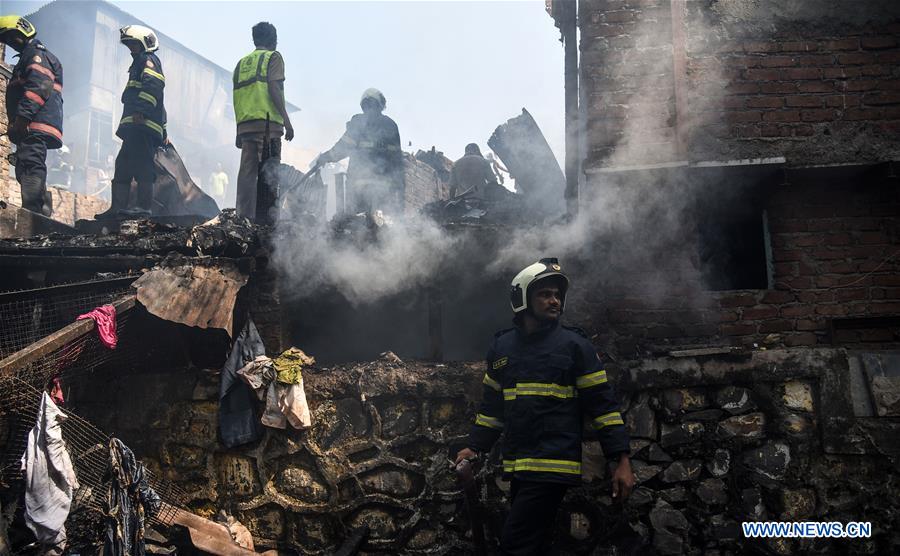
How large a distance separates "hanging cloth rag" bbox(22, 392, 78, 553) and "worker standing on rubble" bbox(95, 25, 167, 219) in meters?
4.12

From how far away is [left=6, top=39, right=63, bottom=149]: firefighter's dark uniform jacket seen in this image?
732 cm

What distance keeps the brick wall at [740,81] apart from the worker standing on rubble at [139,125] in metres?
5.89

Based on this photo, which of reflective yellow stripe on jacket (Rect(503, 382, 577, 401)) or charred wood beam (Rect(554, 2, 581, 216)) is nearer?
reflective yellow stripe on jacket (Rect(503, 382, 577, 401))

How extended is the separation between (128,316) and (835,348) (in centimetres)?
584

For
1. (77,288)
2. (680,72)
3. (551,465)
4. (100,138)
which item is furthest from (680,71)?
(100,138)

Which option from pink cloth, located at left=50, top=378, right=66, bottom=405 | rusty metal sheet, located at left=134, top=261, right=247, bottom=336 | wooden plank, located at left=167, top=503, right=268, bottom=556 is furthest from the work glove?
wooden plank, located at left=167, top=503, right=268, bottom=556

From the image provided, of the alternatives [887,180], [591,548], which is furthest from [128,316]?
[887,180]

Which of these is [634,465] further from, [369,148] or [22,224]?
[22,224]

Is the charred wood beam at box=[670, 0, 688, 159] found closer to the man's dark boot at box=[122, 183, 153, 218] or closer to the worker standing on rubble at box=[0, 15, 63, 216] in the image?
the man's dark boot at box=[122, 183, 153, 218]

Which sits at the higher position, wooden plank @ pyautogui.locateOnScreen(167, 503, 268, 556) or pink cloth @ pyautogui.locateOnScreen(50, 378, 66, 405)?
pink cloth @ pyautogui.locateOnScreen(50, 378, 66, 405)

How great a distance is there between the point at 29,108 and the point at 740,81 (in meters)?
8.44

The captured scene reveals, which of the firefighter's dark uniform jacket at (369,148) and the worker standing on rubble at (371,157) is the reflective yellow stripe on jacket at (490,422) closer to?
the worker standing on rubble at (371,157)

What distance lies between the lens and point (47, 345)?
4.11 m

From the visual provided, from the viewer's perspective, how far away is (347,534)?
4.71 meters
